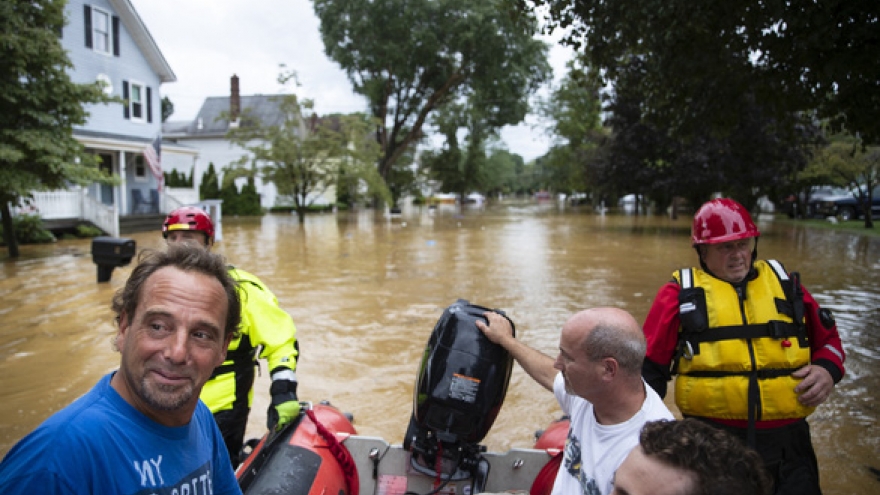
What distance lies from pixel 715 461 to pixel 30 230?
75.1 feet

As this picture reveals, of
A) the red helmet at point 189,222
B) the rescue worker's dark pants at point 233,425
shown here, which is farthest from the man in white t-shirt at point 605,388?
the red helmet at point 189,222

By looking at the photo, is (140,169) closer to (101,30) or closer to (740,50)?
(101,30)

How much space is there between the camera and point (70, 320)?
9.53 metres

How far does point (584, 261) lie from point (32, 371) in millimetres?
12359

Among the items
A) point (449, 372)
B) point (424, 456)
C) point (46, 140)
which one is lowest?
point (424, 456)

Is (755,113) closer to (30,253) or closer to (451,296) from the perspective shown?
(451,296)

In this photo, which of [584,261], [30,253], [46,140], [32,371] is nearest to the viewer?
[32,371]

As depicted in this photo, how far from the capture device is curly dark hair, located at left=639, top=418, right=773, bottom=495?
1.34 meters

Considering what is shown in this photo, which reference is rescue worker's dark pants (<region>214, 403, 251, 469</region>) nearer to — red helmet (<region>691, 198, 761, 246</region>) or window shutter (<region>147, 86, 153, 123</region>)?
red helmet (<region>691, 198, 761, 246</region>)

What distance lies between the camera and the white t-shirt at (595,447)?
2.16 meters

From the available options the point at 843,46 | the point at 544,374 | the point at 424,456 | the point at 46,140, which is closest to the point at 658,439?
the point at 544,374

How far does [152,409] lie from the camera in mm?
1620

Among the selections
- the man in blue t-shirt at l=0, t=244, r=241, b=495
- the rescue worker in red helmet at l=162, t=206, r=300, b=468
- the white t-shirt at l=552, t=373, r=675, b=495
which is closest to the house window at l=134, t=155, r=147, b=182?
the rescue worker in red helmet at l=162, t=206, r=300, b=468

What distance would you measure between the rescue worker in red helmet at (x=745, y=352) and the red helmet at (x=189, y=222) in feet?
8.85
